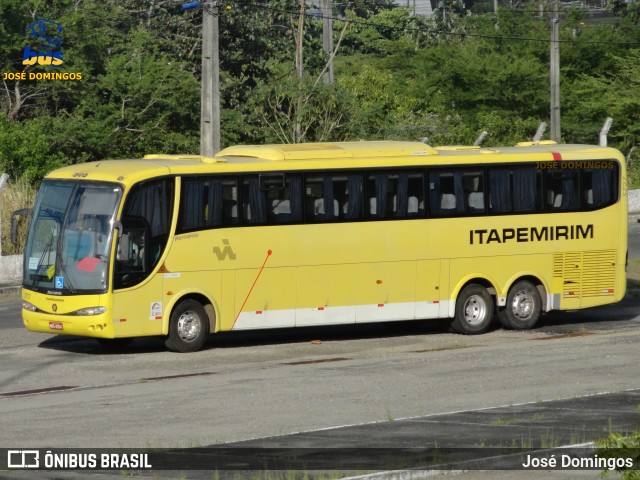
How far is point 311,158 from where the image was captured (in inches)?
874

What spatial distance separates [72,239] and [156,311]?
5.41ft

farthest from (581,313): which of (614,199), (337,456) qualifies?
(337,456)

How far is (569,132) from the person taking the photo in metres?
55.3

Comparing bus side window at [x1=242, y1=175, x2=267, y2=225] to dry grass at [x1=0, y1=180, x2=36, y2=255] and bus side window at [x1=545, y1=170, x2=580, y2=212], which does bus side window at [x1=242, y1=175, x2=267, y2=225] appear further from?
dry grass at [x1=0, y1=180, x2=36, y2=255]

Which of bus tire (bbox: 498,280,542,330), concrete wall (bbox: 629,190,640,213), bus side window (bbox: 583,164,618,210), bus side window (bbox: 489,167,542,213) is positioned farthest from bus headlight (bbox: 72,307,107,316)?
concrete wall (bbox: 629,190,640,213)

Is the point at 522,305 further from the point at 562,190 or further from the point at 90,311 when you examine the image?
the point at 90,311

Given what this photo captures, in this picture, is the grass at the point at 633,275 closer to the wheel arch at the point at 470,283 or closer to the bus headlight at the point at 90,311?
the wheel arch at the point at 470,283

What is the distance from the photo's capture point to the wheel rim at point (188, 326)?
20828 mm

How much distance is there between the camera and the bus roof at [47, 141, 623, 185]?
2075 cm

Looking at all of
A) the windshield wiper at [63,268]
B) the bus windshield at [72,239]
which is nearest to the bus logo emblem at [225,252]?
the bus windshield at [72,239]

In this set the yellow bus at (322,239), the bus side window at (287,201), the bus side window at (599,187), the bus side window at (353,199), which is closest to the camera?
the yellow bus at (322,239)

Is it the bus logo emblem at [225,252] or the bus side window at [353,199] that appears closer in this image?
the bus logo emblem at [225,252]

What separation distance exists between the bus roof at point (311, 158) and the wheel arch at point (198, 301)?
1.88 m

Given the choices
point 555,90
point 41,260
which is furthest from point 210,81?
point 555,90
